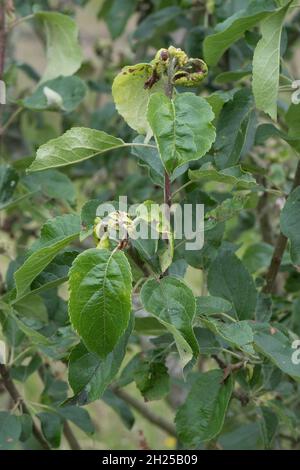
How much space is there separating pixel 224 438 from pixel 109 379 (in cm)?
80

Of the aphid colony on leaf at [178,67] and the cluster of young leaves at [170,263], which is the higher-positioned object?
the aphid colony on leaf at [178,67]

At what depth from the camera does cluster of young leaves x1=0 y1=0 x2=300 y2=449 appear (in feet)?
2.91

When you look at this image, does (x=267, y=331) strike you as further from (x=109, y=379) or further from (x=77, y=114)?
(x=77, y=114)

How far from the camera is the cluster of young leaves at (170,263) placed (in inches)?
34.9

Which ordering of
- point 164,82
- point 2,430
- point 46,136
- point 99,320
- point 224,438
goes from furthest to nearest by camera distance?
point 46,136 → point 224,438 → point 2,430 → point 164,82 → point 99,320

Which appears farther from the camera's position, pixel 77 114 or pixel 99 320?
pixel 77 114

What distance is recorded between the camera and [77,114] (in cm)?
239

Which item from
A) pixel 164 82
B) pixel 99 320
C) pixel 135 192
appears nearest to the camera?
pixel 99 320

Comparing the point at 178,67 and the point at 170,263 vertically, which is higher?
the point at 178,67

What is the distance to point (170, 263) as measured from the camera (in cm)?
98

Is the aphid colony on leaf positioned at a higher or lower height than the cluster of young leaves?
higher

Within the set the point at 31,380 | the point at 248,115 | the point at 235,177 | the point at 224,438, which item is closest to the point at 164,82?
the point at 235,177

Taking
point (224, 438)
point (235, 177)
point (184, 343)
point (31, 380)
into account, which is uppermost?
point (235, 177)

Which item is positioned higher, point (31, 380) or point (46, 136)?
point (46, 136)
